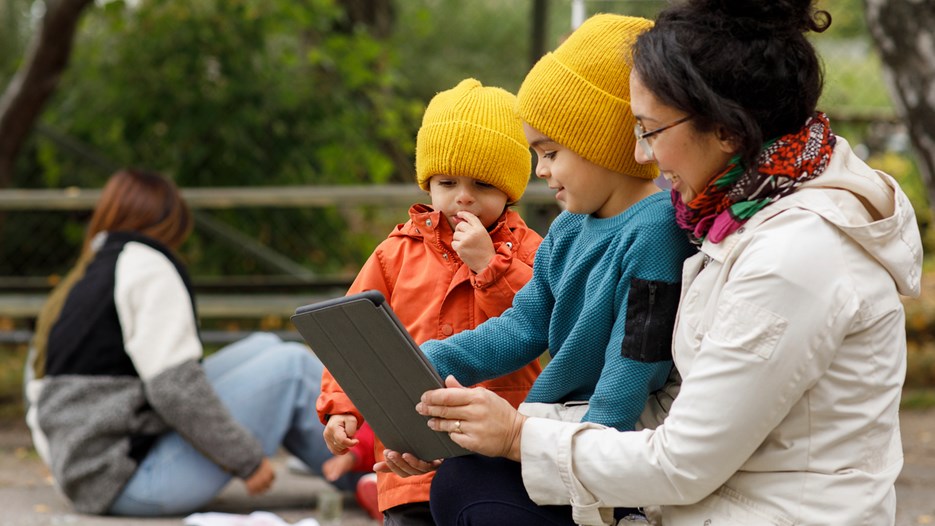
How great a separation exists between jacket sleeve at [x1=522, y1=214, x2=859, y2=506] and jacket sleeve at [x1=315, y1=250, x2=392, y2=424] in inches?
24.9

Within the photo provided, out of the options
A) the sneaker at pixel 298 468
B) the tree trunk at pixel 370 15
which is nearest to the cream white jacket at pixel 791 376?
the sneaker at pixel 298 468

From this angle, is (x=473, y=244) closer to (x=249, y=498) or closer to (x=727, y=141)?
(x=727, y=141)

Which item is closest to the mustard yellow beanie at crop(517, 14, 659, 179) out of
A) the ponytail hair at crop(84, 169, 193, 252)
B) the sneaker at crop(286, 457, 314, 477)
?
the ponytail hair at crop(84, 169, 193, 252)

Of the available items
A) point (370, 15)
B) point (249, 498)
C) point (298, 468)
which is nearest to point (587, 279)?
point (249, 498)

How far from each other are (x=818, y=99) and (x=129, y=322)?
109 inches

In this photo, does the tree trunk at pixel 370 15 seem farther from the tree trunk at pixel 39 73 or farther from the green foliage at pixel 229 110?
the tree trunk at pixel 39 73

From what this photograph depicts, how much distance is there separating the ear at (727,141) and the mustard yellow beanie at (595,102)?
0.81 feet

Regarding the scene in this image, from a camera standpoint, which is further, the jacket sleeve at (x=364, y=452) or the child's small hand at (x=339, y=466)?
the child's small hand at (x=339, y=466)

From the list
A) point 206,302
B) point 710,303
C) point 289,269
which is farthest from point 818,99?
point 289,269

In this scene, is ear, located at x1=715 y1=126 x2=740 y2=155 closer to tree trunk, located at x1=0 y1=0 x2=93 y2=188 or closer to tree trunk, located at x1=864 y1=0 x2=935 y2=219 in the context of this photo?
tree trunk, located at x1=864 y1=0 x2=935 y2=219

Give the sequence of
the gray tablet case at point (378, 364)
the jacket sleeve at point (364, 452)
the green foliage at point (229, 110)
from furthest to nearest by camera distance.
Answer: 1. the green foliage at point (229, 110)
2. the jacket sleeve at point (364, 452)
3. the gray tablet case at point (378, 364)

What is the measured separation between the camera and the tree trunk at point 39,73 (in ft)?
19.8

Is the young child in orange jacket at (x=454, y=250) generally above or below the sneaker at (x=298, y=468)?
above

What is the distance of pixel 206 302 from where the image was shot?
18.5 feet
